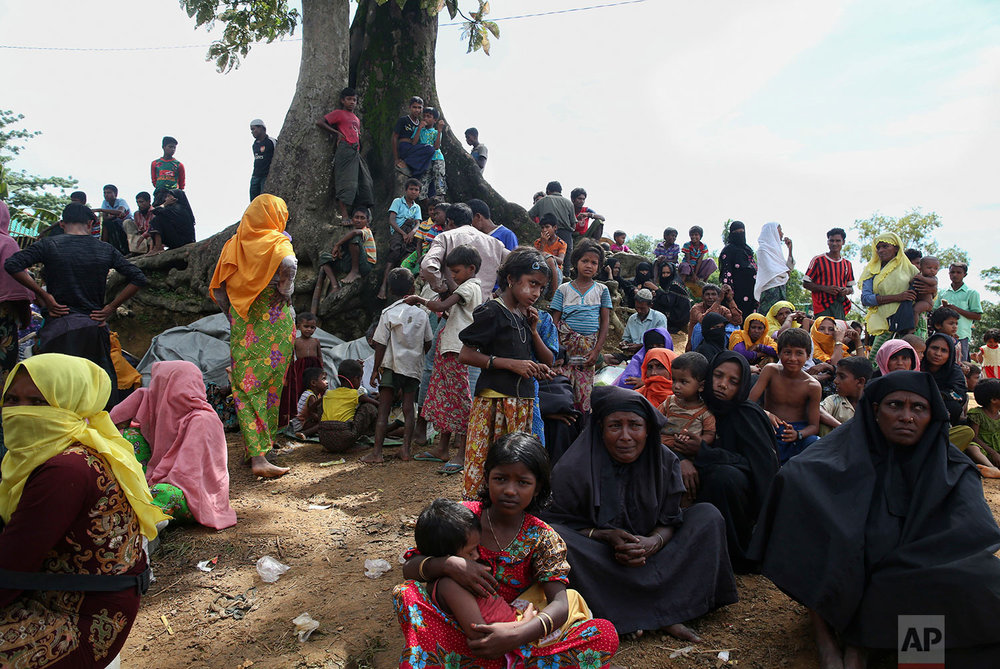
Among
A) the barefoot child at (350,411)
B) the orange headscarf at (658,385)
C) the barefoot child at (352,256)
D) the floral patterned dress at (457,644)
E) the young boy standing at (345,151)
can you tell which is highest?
the young boy standing at (345,151)

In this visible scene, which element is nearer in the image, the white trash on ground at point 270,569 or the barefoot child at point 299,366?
the white trash on ground at point 270,569

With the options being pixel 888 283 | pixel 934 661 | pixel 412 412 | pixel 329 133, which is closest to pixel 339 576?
pixel 412 412

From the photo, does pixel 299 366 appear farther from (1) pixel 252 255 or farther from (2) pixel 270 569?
(2) pixel 270 569

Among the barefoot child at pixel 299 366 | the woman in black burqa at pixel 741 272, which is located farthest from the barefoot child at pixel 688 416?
the woman in black burqa at pixel 741 272

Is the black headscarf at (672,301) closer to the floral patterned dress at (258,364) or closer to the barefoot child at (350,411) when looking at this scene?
the barefoot child at (350,411)

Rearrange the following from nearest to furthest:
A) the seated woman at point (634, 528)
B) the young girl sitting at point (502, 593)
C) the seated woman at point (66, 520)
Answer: the seated woman at point (66, 520) < the young girl sitting at point (502, 593) < the seated woman at point (634, 528)

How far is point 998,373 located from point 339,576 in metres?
9.31

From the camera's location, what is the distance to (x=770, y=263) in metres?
9.24

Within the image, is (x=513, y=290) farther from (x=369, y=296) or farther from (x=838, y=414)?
(x=369, y=296)

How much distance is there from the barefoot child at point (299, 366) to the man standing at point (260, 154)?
152 inches

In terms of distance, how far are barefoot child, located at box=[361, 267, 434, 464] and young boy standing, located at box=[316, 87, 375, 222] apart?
13.0 feet

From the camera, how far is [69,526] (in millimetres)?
2129

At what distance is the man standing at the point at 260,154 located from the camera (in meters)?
10.1

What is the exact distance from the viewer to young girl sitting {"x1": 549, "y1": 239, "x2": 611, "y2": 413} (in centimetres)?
534
